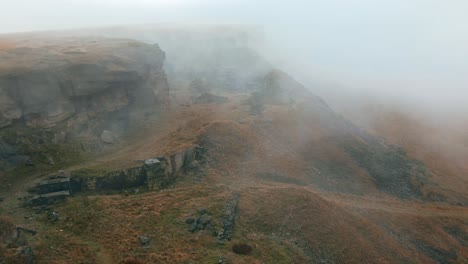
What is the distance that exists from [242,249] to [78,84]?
130 feet

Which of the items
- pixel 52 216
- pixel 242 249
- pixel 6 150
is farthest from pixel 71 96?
pixel 242 249

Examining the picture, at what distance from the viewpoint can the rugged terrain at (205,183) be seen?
158 ft

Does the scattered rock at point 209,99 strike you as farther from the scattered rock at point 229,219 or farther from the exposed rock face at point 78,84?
the scattered rock at point 229,219

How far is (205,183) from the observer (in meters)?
61.2

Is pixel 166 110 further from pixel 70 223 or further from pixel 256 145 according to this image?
pixel 70 223

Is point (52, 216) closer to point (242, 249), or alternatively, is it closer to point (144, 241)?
point (144, 241)

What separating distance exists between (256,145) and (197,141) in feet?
35.1

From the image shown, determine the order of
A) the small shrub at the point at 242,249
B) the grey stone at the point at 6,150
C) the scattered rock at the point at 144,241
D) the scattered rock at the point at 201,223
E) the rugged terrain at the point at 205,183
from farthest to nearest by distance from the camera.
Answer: the grey stone at the point at 6,150, the scattered rock at the point at 201,223, the rugged terrain at the point at 205,183, the small shrub at the point at 242,249, the scattered rock at the point at 144,241

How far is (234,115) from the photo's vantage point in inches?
3398

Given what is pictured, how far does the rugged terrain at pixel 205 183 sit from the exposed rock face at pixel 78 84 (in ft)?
1.04

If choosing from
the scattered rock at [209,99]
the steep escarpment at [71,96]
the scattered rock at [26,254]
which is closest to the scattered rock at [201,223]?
the scattered rock at [26,254]

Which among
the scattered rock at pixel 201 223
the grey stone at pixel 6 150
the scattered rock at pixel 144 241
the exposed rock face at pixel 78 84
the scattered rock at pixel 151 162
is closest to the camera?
the scattered rock at pixel 144 241

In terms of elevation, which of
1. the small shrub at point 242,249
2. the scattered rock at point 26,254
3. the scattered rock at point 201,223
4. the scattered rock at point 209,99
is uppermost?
the scattered rock at point 209,99

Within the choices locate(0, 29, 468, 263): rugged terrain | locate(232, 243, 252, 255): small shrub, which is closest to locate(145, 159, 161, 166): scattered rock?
locate(0, 29, 468, 263): rugged terrain
